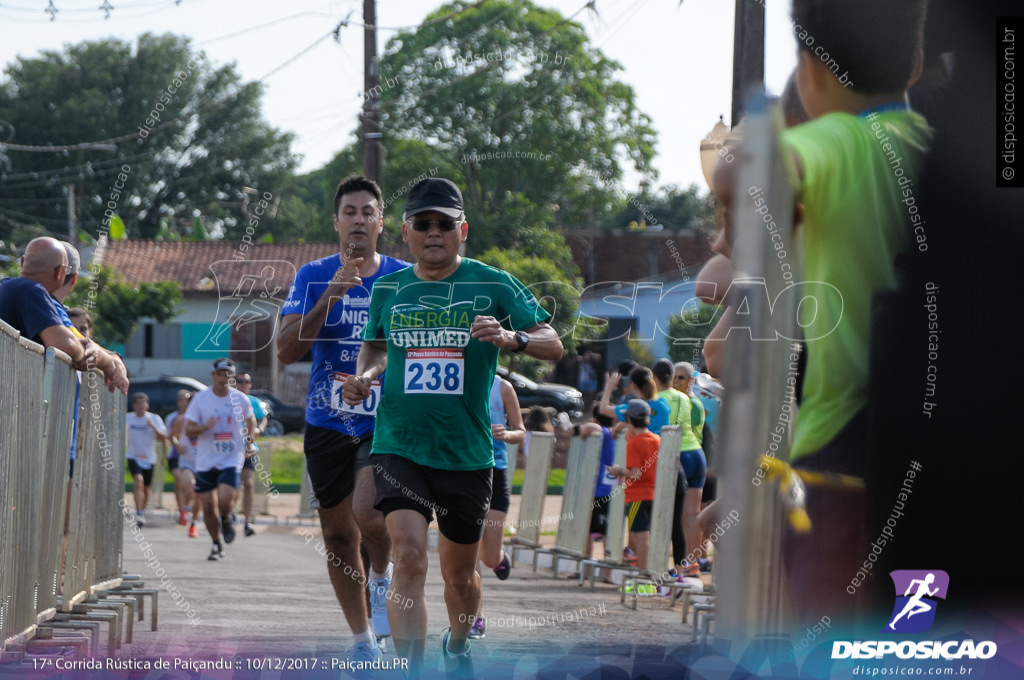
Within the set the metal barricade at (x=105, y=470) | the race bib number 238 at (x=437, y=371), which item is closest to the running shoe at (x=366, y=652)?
the race bib number 238 at (x=437, y=371)

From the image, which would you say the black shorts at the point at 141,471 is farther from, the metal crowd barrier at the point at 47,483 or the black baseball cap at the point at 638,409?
the metal crowd barrier at the point at 47,483

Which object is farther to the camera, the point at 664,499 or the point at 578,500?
the point at 578,500

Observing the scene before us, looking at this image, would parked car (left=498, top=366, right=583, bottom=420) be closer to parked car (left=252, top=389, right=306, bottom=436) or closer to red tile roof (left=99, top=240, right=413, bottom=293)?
parked car (left=252, top=389, right=306, bottom=436)

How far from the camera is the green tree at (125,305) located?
38750 mm

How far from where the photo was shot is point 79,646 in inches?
226

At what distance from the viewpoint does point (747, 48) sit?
17.9 ft

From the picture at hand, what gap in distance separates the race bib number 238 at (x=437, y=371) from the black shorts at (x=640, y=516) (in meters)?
5.65

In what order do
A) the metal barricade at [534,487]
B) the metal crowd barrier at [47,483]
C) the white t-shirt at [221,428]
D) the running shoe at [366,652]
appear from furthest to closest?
the white t-shirt at [221,428]
the metal barricade at [534,487]
the running shoe at [366,652]
the metal crowd barrier at [47,483]

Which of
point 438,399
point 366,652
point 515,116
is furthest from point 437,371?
point 515,116

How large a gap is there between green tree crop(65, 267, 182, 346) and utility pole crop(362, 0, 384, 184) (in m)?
24.5

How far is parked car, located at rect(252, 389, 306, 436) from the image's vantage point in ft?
108

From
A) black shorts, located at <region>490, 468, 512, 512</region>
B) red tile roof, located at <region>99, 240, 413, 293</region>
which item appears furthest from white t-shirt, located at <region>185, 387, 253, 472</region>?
red tile roof, located at <region>99, 240, 413, 293</region>

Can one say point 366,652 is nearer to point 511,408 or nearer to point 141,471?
point 511,408

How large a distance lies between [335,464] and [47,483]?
127cm
